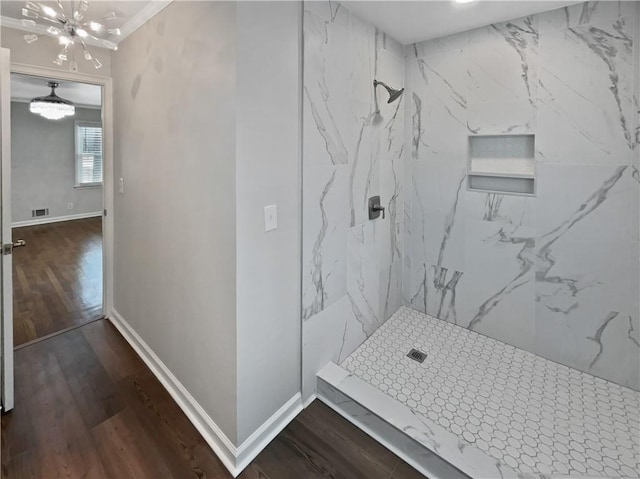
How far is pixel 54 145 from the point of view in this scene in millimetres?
6762

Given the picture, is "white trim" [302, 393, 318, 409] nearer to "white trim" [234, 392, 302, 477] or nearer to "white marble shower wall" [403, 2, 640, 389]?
"white trim" [234, 392, 302, 477]

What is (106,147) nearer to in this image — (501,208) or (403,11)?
(403,11)

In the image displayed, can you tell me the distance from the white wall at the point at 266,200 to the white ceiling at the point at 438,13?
70 cm

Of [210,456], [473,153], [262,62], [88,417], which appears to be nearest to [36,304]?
[88,417]

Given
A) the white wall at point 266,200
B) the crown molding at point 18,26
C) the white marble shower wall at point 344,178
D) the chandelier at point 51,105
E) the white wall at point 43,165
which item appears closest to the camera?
the white wall at point 266,200

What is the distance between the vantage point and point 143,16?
204 cm

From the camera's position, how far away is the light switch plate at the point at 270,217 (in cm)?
159

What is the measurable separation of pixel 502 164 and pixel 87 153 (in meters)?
8.21

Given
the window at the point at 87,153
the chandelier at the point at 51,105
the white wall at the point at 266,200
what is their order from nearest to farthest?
the white wall at the point at 266,200
the chandelier at the point at 51,105
the window at the point at 87,153

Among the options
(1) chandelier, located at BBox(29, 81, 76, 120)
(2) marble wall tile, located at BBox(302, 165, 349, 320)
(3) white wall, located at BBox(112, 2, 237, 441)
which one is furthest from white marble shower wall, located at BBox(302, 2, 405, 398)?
(1) chandelier, located at BBox(29, 81, 76, 120)

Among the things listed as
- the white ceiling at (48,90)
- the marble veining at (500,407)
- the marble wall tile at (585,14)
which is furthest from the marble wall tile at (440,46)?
the white ceiling at (48,90)

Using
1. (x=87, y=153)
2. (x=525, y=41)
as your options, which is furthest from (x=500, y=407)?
(x=87, y=153)

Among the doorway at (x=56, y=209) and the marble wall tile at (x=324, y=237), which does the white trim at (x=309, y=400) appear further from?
the doorway at (x=56, y=209)

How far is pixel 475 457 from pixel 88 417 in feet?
6.78
